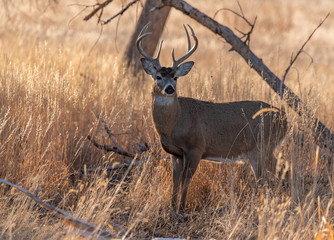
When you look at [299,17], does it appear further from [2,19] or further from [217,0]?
[2,19]

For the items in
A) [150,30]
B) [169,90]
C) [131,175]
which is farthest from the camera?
[150,30]

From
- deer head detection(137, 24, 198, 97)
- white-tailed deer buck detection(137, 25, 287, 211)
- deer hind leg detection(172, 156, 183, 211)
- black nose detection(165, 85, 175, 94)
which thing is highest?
deer head detection(137, 24, 198, 97)

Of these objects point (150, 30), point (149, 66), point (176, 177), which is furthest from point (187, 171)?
point (150, 30)

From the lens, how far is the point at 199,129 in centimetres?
629

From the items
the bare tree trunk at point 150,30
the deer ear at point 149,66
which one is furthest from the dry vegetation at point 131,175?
the bare tree trunk at point 150,30

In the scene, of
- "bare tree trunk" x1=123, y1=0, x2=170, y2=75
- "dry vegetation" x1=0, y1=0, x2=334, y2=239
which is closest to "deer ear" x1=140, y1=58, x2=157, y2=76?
"dry vegetation" x1=0, y1=0, x2=334, y2=239

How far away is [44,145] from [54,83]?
1.20m

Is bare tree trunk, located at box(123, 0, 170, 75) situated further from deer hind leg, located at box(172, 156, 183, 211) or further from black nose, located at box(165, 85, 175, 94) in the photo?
black nose, located at box(165, 85, 175, 94)

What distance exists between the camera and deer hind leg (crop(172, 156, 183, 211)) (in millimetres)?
6094

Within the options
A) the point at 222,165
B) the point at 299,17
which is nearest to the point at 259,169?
the point at 222,165

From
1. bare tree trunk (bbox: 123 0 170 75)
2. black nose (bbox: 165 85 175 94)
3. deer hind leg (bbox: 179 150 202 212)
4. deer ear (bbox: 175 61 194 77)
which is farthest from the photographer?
bare tree trunk (bbox: 123 0 170 75)

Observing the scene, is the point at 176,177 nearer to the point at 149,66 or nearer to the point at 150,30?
the point at 149,66

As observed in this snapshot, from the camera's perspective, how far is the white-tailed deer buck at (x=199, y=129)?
20.1 feet

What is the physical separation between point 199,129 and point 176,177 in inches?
23.8
